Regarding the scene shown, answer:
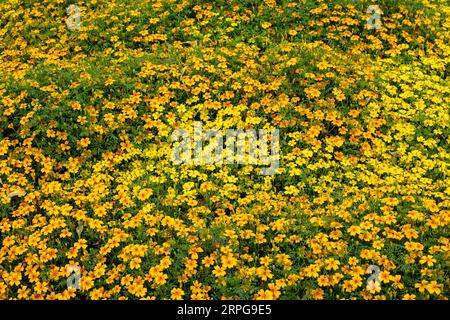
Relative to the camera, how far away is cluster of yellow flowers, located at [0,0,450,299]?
588 centimetres

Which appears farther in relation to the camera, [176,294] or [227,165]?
[227,165]

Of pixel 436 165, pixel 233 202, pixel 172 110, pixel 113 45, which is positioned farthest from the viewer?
pixel 113 45

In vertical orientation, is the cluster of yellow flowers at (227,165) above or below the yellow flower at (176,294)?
above

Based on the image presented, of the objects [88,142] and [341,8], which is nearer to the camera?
[88,142]

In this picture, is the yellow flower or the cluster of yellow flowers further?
the cluster of yellow flowers

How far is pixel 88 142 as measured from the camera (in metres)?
7.82

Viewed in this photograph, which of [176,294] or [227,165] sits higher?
[227,165]

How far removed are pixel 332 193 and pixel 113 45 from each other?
18.8 feet

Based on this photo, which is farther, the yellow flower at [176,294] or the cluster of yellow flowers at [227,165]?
the cluster of yellow flowers at [227,165]

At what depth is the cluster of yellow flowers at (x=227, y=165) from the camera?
19.3 ft

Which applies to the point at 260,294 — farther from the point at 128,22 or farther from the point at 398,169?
the point at 128,22

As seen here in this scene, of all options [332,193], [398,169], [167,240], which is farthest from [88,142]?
[398,169]

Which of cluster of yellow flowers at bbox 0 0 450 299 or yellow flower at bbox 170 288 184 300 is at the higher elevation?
cluster of yellow flowers at bbox 0 0 450 299

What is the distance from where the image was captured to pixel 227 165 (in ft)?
24.6
